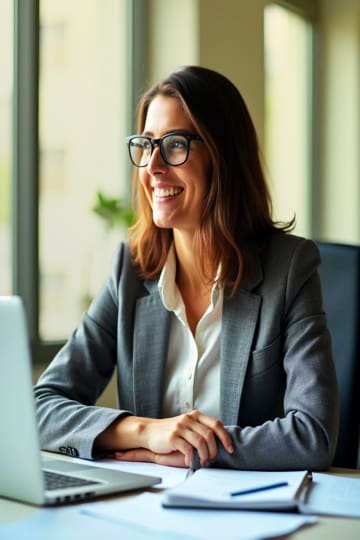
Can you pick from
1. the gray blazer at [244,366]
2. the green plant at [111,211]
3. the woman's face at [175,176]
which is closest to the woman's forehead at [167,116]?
the woman's face at [175,176]

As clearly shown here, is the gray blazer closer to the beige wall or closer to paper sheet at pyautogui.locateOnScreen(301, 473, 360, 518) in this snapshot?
paper sheet at pyautogui.locateOnScreen(301, 473, 360, 518)

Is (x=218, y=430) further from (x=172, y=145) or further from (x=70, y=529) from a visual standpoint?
(x=172, y=145)

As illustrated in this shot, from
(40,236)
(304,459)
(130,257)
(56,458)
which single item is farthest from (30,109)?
(304,459)

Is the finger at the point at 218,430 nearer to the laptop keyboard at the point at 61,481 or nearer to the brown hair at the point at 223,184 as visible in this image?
the laptop keyboard at the point at 61,481

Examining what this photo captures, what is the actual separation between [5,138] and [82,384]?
1146 millimetres

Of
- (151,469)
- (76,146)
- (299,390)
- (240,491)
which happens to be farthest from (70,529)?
(76,146)

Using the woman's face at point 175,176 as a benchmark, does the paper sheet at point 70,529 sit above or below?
below

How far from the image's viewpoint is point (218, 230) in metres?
2.01

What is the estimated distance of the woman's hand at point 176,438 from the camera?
5.13ft

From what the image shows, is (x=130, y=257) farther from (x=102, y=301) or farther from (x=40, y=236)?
(x=40, y=236)

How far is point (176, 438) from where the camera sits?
158 cm

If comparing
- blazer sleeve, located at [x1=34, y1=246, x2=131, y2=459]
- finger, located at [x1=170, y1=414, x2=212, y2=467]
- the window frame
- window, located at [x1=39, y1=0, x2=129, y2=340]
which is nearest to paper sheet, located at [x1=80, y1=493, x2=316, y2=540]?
finger, located at [x1=170, y1=414, x2=212, y2=467]

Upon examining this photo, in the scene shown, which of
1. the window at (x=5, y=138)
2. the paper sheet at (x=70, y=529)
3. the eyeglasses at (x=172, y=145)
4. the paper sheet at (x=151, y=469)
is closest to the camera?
the paper sheet at (x=70, y=529)

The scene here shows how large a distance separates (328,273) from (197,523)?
3.34ft
